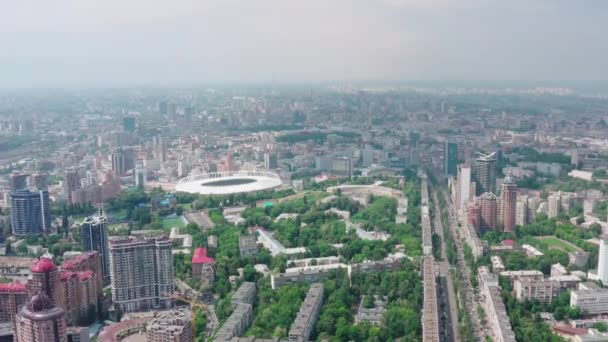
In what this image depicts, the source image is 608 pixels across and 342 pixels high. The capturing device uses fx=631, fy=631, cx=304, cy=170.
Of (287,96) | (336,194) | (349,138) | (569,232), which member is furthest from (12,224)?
(287,96)

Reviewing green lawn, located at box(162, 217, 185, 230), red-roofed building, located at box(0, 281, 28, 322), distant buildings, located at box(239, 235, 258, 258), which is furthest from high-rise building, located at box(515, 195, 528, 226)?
red-roofed building, located at box(0, 281, 28, 322)

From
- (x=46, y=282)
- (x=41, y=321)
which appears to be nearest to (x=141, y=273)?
(x=46, y=282)

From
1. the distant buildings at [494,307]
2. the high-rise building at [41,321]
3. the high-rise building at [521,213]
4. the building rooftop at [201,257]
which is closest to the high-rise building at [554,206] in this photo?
the high-rise building at [521,213]

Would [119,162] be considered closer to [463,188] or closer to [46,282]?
[463,188]

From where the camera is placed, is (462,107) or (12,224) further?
(462,107)

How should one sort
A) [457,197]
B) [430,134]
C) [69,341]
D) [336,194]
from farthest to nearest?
[430,134] → [336,194] → [457,197] → [69,341]

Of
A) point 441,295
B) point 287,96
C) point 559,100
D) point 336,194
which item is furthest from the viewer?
point 287,96

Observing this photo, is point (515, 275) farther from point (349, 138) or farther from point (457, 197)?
point (349, 138)
